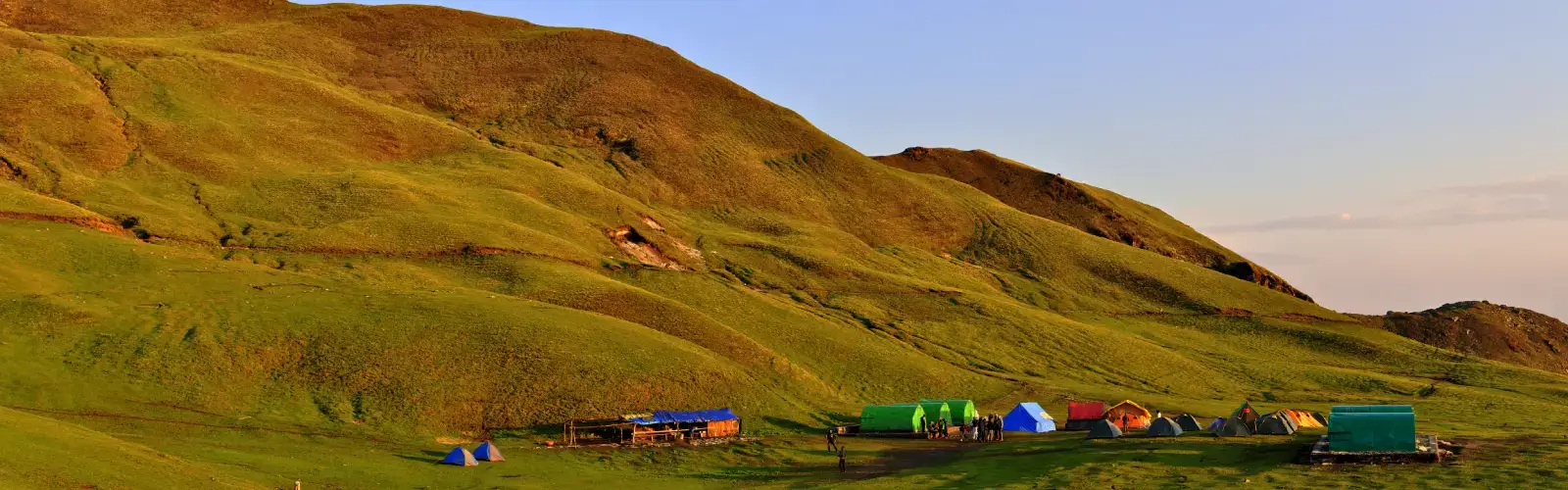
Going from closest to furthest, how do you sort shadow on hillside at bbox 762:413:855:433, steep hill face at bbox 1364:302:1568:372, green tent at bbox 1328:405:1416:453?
green tent at bbox 1328:405:1416:453, shadow on hillside at bbox 762:413:855:433, steep hill face at bbox 1364:302:1568:372

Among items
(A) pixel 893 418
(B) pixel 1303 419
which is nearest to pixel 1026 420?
(A) pixel 893 418

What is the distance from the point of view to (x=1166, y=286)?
501 feet

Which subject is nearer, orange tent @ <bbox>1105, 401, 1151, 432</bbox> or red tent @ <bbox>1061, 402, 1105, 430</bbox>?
orange tent @ <bbox>1105, 401, 1151, 432</bbox>

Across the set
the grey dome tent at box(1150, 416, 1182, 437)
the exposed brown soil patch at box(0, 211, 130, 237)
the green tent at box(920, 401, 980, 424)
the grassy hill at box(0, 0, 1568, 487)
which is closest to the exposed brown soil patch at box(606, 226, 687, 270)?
the grassy hill at box(0, 0, 1568, 487)

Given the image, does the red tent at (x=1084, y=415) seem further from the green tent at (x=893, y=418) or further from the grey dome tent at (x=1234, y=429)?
the grey dome tent at (x=1234, y=429)

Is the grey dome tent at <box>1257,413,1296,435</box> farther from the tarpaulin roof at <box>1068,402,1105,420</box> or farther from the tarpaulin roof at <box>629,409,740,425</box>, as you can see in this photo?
the tarpaulin roof at <box>629,409,740,425</box>

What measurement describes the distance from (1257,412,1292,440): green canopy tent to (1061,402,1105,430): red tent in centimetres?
1441

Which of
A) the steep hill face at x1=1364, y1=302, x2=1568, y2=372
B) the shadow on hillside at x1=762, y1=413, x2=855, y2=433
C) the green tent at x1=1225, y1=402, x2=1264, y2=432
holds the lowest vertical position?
the green tent at x1=1225, y1=402, x2=1264, y2=432

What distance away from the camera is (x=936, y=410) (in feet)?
274

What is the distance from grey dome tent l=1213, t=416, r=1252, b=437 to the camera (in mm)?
71875

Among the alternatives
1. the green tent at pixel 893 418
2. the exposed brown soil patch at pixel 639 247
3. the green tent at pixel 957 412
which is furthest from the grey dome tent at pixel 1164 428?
the exposed brown soil patch at pixel 639 247

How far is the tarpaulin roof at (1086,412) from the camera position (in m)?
86.2

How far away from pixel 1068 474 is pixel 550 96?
5306 inches

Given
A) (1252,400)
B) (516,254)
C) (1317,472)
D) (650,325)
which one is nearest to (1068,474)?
(1317,472)
